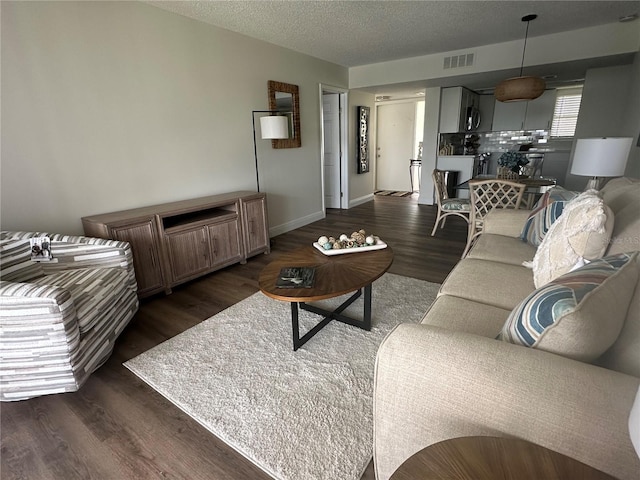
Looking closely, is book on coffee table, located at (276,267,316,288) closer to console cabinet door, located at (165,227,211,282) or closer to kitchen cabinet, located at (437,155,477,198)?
console cabinet door, located at (165,227,211,282)

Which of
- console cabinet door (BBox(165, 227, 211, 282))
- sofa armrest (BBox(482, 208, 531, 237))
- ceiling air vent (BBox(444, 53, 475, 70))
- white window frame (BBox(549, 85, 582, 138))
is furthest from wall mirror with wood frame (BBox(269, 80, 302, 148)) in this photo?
white window frame (BBox(549, 85, 582, 138))

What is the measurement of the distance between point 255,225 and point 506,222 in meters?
2.50

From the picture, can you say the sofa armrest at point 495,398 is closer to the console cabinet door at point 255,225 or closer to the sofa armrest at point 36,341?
the sofa armrest at point 36,341

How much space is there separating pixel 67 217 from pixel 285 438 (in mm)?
2430

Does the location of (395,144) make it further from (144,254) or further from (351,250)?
(144,254)

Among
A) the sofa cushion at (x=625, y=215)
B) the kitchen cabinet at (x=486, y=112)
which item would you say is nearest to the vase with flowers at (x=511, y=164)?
the sofa cushion at (x=625, y=215)

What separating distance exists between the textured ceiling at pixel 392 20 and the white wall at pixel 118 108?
330 millimetres

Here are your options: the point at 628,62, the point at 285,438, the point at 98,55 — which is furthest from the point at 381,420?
the point at 628,62

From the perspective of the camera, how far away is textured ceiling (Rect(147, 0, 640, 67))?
3072 millimetres

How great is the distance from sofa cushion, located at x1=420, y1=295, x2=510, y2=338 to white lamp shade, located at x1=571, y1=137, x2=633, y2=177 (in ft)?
5.99

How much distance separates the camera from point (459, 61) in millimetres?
4605

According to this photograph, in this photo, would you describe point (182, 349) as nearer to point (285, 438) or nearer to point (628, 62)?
point (285, 438)

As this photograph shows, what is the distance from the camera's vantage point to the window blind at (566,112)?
6.30 metres

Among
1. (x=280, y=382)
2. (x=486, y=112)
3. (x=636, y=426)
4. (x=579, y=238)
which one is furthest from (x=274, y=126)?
(x=486, y=112)
